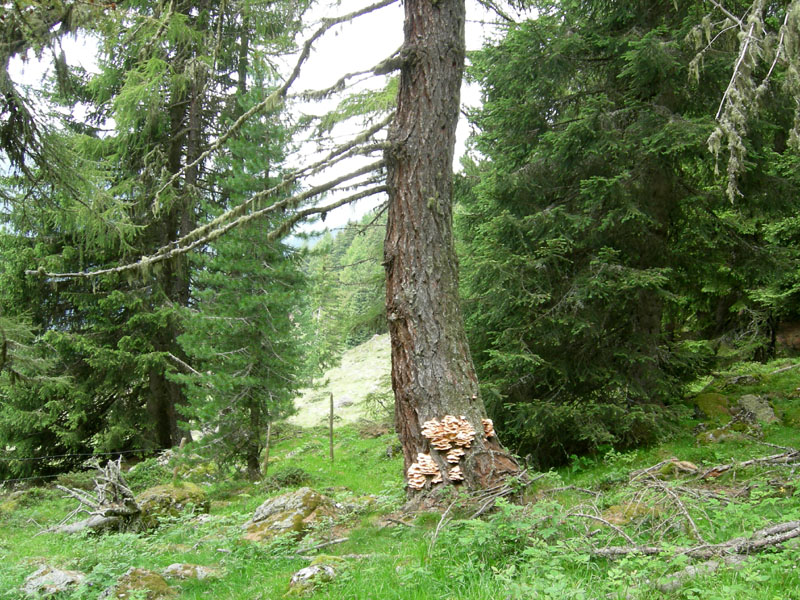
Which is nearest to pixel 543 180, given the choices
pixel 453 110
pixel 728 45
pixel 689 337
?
pixel 728 45

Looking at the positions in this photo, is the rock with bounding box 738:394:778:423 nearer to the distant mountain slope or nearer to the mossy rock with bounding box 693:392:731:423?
the mossy rock with bounding box 693:392:731:423

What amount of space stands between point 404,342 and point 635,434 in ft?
15.3

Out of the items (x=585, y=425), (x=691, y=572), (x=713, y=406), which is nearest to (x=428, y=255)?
(x=691, y=572)

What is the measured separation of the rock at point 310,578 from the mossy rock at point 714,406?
7.05 m

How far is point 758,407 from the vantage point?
27.7ft

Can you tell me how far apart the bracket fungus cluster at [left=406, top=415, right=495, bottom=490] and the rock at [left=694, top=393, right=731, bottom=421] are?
5.46 m

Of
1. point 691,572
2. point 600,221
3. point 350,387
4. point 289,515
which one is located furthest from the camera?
point 350,387

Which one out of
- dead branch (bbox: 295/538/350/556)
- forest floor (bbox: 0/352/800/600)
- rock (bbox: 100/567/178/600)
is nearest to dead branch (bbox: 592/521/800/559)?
forest floor (bbox: 0/352/800/600)

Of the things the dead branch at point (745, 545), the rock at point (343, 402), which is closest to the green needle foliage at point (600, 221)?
the dead branch at point (745, 545)

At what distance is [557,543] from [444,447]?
5.43 feet

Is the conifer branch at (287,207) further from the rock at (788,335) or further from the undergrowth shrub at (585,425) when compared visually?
the rock at (788,335)

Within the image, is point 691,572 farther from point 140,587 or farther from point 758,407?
point 758,407

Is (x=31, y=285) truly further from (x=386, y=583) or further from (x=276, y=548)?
(x=386, y=583)

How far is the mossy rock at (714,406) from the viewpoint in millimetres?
8398
